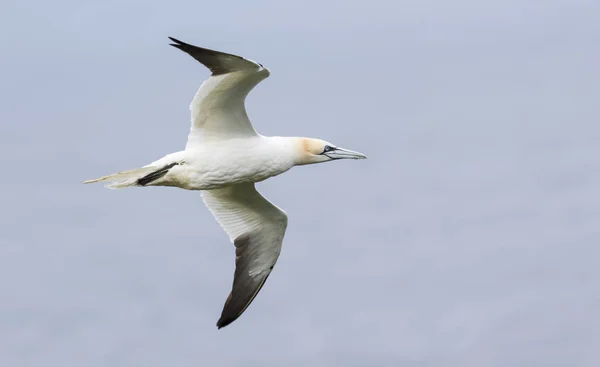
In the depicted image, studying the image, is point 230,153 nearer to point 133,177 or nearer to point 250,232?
point 133,177

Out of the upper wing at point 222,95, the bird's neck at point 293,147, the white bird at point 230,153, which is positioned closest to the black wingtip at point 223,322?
the white bird at point 230,153

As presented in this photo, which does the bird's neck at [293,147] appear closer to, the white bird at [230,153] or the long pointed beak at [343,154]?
the white bird at [230,153]

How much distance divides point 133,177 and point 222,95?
157cm

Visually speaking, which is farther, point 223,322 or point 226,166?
point 223,322

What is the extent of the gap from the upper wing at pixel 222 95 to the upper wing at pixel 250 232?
1498mm

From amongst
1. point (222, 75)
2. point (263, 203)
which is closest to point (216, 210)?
point (263, 203)

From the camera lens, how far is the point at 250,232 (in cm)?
1781

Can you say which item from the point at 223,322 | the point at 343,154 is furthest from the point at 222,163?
the point at 223,322

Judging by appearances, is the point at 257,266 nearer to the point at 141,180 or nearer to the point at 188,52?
the point at 141,180

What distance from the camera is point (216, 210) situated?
18.0 m

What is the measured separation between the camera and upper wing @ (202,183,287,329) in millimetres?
17625

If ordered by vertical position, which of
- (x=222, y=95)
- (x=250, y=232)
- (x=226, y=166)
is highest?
(x=222, y=95)

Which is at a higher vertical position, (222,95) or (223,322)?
(222,95)

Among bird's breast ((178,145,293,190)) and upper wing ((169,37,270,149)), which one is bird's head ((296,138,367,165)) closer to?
bird's breast ((178,145,293,190))
